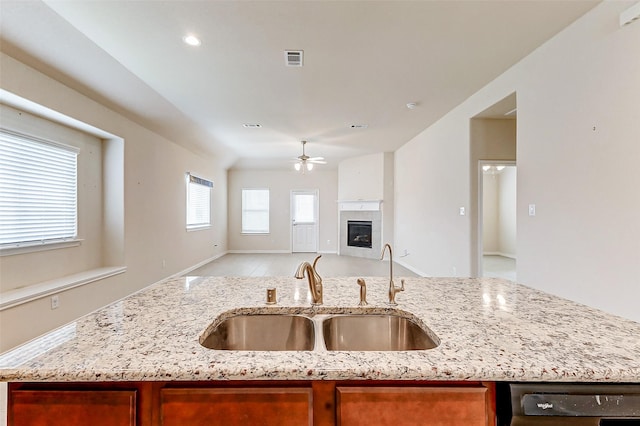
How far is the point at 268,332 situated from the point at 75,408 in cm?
64

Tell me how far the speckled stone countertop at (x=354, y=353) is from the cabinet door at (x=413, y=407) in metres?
0.07

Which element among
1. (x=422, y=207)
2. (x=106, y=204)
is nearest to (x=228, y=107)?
(x=106, y=204)

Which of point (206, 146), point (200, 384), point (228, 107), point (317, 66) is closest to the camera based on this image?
point (200, 384)

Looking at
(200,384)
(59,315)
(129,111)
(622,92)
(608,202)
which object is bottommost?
(59,315)

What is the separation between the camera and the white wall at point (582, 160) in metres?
2.00

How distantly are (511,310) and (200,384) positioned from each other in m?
1.18

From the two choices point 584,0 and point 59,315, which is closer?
point 584,0

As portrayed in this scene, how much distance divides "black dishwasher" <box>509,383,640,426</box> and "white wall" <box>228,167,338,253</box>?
27.5ft

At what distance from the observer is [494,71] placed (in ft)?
10.5

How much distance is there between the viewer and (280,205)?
9.20 meters

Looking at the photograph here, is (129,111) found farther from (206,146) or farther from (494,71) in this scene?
(494,71)

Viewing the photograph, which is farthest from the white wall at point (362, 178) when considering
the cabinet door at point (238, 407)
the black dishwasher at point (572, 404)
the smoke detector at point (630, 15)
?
the cabinet door at point (238, 407)

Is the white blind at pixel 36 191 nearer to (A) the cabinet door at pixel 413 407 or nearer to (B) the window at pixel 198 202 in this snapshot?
(B) the window at pixel 198 202

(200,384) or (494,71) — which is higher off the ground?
(494,71)
